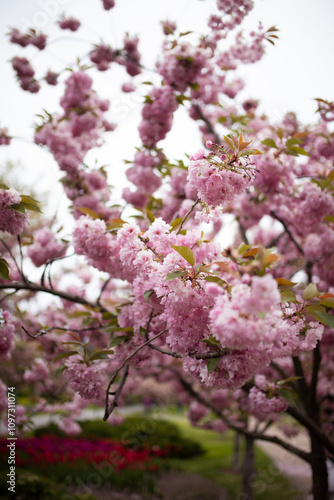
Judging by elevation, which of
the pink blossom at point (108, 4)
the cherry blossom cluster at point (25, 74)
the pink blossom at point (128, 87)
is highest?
the pink blossom at point (128, 87)

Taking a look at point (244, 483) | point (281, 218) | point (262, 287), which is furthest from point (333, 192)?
point (244, 483)

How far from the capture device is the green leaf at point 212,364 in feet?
4.18

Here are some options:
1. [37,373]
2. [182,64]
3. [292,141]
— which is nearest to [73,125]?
[182,64]

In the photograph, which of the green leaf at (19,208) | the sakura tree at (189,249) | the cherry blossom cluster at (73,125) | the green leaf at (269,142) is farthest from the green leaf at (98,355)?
the green leaf at (269,142)

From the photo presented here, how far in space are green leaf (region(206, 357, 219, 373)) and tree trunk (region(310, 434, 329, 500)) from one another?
7.14 ft

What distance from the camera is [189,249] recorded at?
136 cm

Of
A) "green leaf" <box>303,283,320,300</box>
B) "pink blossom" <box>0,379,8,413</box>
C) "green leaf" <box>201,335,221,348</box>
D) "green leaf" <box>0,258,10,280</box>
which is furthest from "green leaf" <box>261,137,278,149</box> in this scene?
"pink blossom" <box>0,379,8,413</box>

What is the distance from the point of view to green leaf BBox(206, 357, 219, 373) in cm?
127

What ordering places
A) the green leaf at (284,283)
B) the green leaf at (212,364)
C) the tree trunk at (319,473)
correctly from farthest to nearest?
the tree trunk at (319,473) → the green leaf at (284,283) → the green leaf at (212,364)

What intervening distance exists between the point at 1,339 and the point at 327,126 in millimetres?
4485

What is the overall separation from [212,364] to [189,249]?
0.49 meters

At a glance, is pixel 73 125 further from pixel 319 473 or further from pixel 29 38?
pixel 319 473

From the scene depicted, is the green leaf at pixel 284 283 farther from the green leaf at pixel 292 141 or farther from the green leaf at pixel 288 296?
the green leaf at pixel 292 141

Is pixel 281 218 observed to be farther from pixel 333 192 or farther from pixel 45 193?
pixel 45 193
